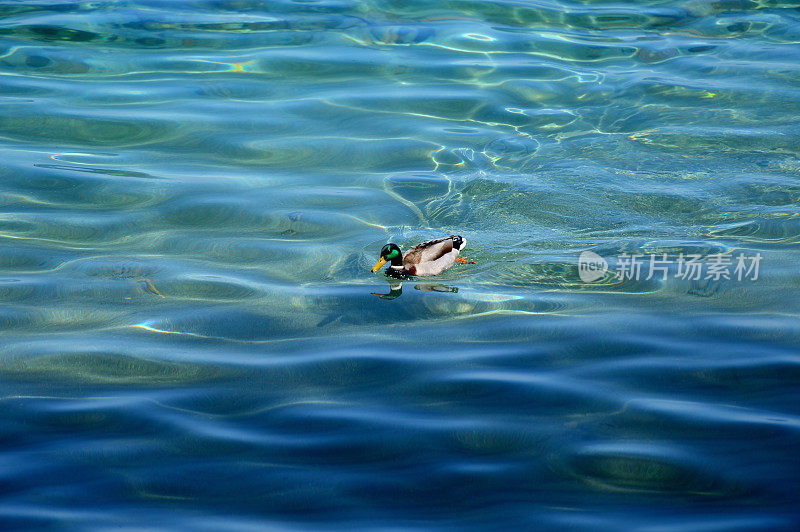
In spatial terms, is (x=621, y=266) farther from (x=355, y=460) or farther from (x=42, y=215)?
(x=42, y=215)

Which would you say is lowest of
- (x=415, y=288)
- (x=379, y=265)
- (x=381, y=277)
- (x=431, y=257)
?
(x=415, y=288)

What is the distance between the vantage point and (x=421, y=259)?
7.71m

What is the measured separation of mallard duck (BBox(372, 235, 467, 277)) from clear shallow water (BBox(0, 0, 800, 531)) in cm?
14

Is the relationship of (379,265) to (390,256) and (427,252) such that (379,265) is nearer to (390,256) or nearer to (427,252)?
(390,256)

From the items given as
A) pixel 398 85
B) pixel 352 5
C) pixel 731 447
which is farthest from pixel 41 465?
pixel 352 5

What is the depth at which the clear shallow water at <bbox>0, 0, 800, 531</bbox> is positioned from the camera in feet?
14.4

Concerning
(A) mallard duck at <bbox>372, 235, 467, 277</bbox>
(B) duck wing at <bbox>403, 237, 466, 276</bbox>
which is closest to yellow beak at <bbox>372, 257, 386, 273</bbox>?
(A) mallard duck at <bbox>372, 235, 467, 277</bbox>

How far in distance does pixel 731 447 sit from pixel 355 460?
1.95 meters

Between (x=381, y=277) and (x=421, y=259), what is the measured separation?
0.41 m

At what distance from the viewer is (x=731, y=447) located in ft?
15.0

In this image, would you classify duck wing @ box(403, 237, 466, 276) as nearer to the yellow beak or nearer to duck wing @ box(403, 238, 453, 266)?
duck wing @ box(403, 238, 453, 266)

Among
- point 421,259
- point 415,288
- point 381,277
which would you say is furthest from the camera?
point 421,259

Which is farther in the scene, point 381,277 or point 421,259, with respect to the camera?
point 421,259

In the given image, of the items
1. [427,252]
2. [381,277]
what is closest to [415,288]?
[381,277]
